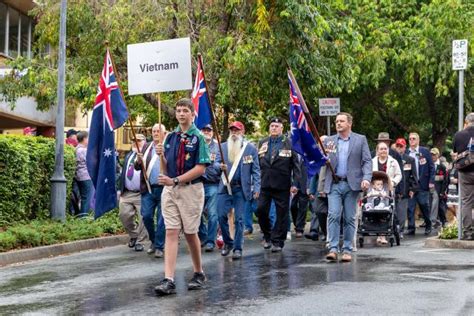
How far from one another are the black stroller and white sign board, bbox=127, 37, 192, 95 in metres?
4.92

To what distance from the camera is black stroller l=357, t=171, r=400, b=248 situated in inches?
625

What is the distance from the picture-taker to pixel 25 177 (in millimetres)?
15969

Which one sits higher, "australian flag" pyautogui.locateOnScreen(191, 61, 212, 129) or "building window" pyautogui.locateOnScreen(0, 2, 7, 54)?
"building window" pyautogui.locateOnScreen(0, 2, 7, 54)

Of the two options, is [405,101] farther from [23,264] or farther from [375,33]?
[23,264]

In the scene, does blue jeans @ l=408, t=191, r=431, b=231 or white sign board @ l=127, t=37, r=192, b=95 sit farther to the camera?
blue jeans @ l=408, t=191, r=431, b=231

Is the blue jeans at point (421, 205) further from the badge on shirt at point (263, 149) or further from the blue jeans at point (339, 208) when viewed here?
the blue jeans at point (339, 208)

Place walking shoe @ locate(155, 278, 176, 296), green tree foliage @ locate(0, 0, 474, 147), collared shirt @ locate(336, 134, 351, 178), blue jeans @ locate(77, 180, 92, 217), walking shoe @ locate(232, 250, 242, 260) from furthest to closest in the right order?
green tree foliage @ locate(0, 0, 474, 147) → blue jeans @ locate(77, 180, 92, 217) → walking shoe @ locate(232, 250, 242, 260) → collared shirt @ locate(336, 134, 351, 178) → walking shoe @ locate(155, 278, 176, 296)

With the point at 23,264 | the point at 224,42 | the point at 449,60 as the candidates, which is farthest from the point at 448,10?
the point at 23,264

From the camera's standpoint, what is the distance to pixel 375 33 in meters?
25.6

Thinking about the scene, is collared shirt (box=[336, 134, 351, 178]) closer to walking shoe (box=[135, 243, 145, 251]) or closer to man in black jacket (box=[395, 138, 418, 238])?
walking shoe (box=[135, 243, 145, 251])

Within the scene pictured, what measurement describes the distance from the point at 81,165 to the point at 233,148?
5.15 metres

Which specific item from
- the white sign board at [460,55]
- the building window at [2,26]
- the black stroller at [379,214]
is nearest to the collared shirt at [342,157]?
the black stroller at [379,214]

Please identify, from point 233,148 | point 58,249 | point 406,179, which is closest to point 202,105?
point 233,148

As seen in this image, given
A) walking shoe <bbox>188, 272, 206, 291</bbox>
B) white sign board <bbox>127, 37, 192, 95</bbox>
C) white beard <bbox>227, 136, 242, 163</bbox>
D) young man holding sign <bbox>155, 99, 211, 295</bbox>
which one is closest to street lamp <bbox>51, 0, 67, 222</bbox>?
white beard <bbox>227, 136, 242, 163</bbox>
